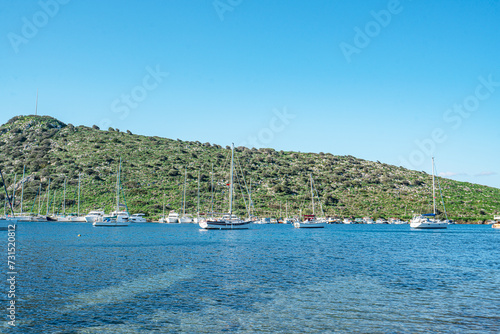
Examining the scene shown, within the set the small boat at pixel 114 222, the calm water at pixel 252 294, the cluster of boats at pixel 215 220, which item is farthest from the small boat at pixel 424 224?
the small boat at pixel 114 222

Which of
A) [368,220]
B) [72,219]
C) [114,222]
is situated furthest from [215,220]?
[368,220]

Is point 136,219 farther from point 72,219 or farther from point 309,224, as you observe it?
point 309,224

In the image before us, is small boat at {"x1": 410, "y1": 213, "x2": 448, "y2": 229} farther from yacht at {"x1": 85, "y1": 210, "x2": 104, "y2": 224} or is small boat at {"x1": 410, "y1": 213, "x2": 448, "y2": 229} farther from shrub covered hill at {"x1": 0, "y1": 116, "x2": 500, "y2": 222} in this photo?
yacht at {"x1": 85, "y1": 210, "x2": 104, "y2": 224}

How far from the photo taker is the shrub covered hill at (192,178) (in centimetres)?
11881

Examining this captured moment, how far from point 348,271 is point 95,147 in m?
140

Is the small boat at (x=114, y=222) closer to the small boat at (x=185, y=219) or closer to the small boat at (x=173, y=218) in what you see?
the small boat at (x=173, y=218)

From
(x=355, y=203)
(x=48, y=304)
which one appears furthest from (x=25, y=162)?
(x=48, y=304)

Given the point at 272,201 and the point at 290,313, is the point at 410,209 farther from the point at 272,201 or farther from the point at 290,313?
the point at 290,313

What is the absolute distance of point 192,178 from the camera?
134 meters

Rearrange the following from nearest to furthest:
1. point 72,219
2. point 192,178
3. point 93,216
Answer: point 93,216
point 72,219
point 192,178

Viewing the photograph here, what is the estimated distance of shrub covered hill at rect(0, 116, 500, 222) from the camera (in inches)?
4678

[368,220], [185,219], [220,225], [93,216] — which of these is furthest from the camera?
[368,220]

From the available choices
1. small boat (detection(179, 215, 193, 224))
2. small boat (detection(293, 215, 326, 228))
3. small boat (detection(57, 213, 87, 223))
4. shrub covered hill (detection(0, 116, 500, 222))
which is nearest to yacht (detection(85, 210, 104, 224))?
small boat (detection(57, 213, 87, 223))

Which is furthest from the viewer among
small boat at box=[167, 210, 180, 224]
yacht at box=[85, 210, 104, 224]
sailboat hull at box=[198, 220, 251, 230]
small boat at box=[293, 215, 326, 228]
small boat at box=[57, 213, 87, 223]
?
small boat at box=[57, 213, 87, 223]
